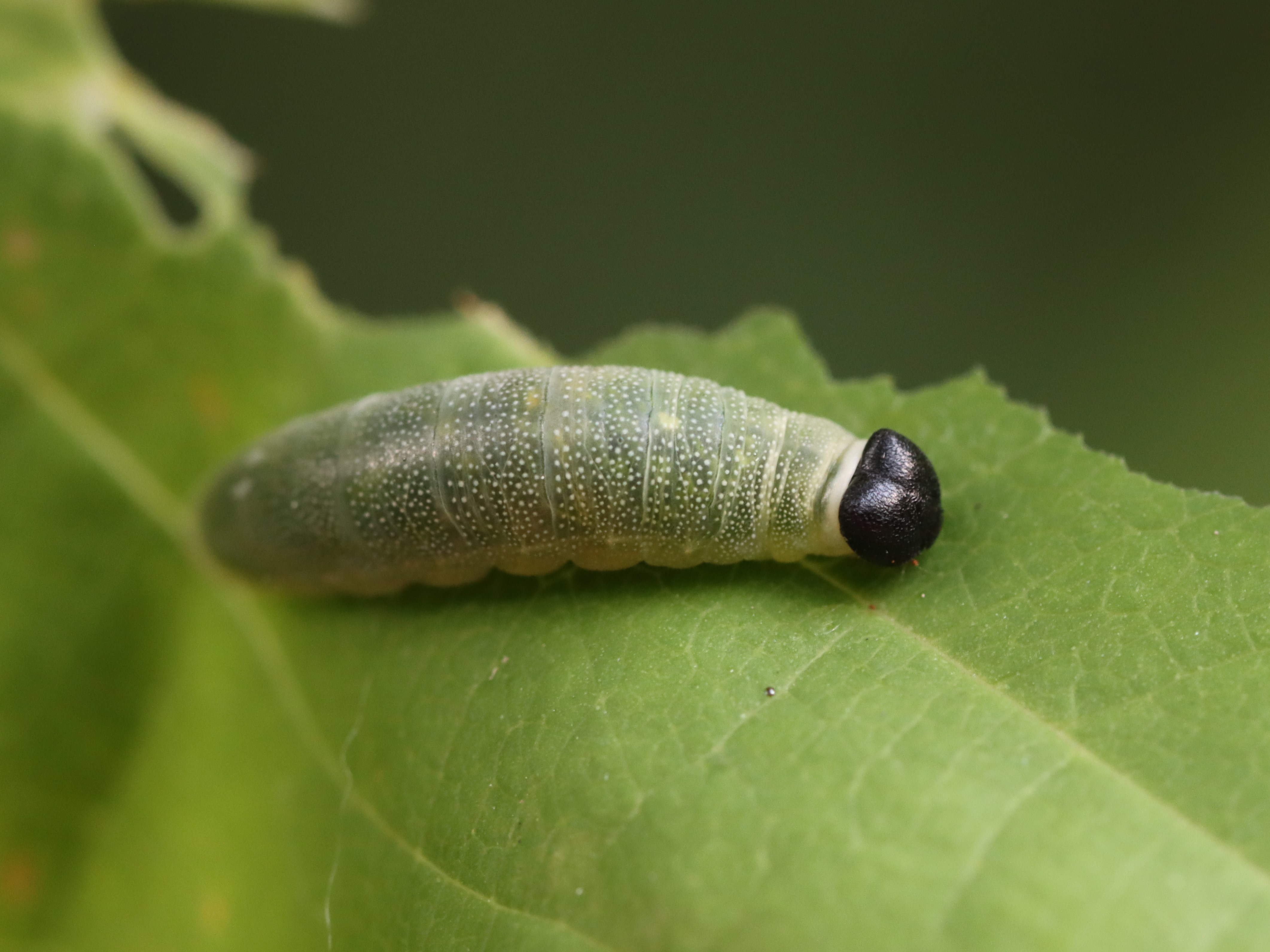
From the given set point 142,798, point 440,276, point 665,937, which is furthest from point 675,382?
point 440,276

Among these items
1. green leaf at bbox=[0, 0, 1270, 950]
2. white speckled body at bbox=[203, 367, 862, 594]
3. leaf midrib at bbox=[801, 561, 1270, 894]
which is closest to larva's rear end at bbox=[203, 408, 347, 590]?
white speckled body at bbox=[203, 367, 862, 594]

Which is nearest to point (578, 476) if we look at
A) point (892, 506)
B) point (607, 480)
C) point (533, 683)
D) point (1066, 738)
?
point (607, 480)

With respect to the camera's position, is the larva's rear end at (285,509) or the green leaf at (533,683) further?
the larva's rear end at (285,509)

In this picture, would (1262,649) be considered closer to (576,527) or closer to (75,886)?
(576,527)

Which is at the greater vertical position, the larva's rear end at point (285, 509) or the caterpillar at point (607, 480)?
the caterpillar at point (607, 480)

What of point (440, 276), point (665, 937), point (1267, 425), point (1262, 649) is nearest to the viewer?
point (665, 937)

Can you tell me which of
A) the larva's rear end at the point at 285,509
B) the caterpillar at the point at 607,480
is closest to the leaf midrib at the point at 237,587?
the larva's rear end at the point at 285,509

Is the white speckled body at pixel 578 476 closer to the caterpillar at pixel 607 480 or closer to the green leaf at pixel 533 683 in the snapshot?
the caterpillar at pixel 607 480
